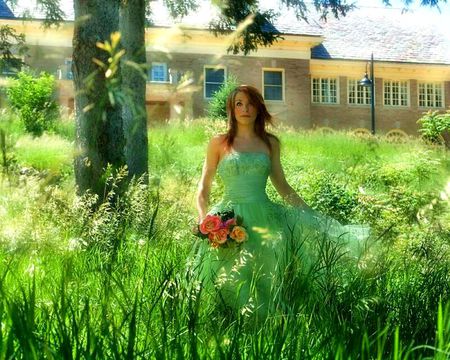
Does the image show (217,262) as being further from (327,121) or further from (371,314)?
(327,121)

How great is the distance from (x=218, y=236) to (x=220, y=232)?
34 millimetres

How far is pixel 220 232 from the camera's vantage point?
4309mm

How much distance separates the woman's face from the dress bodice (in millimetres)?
260

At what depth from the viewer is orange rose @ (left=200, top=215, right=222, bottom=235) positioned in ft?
14.1

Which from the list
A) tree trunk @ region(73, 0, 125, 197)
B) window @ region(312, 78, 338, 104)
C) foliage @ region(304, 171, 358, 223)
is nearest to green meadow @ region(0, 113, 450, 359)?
foliage @ region(304, 171, 358, 223)

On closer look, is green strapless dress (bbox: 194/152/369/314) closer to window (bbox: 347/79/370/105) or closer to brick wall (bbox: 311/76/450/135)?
brick wall (bbox: 311/76/450/135)

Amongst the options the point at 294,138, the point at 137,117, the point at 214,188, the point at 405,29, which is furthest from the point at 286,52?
the point at 137,117

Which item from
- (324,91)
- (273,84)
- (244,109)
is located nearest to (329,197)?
(244,109)

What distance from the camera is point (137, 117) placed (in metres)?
1.43

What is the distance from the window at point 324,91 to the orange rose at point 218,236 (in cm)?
3243

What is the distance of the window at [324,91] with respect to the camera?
36.8 metres

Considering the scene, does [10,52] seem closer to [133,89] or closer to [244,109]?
[133,89]

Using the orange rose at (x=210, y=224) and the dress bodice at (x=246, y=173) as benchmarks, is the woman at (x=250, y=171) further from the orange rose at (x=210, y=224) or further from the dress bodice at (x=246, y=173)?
the orange rose at (x=210, y=224)

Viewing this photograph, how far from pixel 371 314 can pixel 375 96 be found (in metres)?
35.7
